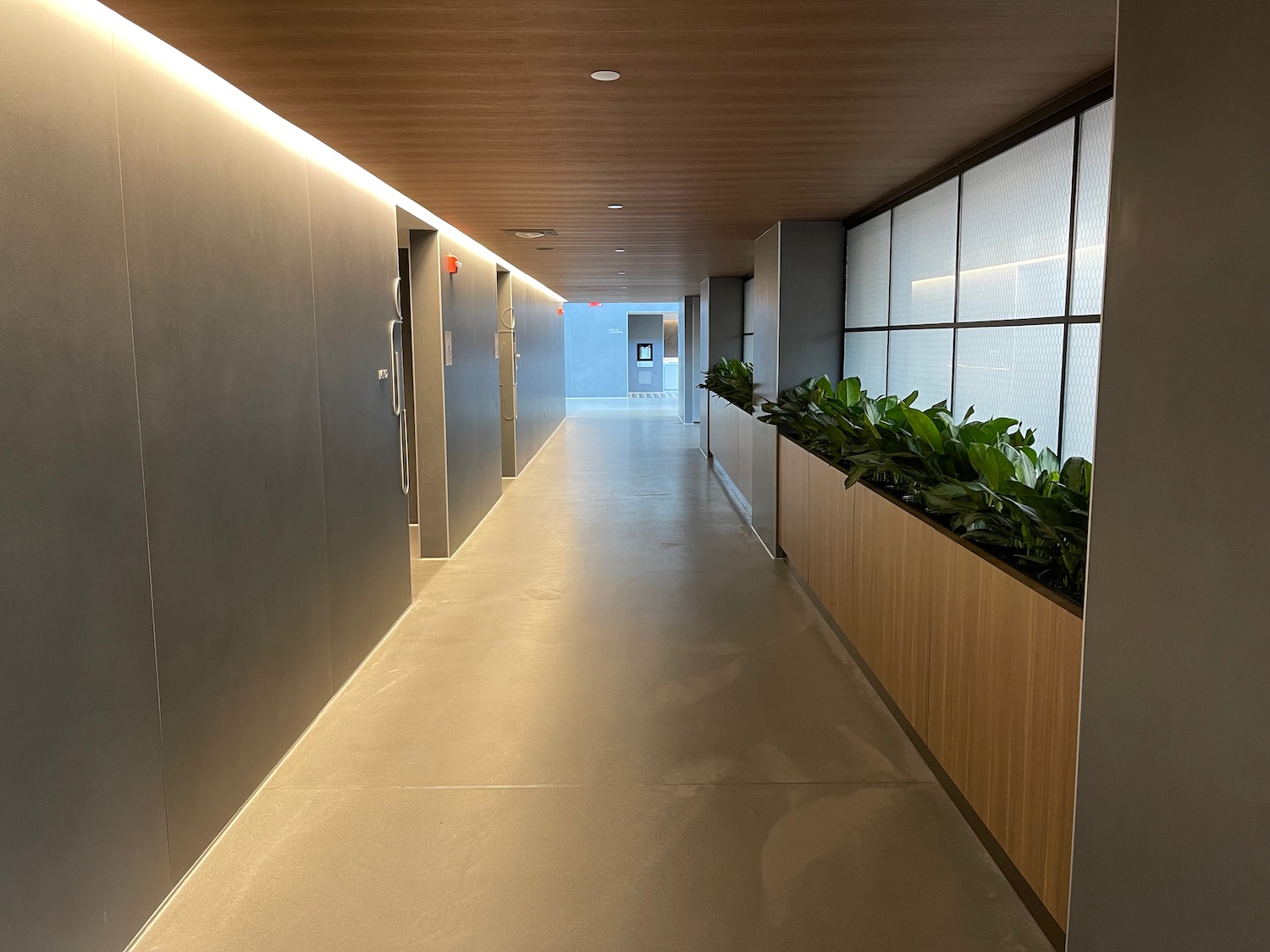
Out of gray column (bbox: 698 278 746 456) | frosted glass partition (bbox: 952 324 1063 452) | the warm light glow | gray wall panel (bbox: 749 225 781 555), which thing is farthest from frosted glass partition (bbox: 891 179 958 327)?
gray column (bbox: 698 278 746 456)

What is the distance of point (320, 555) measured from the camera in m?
3.67

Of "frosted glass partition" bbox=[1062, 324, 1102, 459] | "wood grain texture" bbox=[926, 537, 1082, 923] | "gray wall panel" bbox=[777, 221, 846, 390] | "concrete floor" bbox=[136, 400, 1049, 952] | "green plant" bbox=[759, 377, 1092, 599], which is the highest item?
"gray wall panel" bbox=[777, 221, 846, 390]

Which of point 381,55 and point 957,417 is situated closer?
point 381,55

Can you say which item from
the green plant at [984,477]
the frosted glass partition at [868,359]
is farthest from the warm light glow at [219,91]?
the frosted glass partition at [868,359]

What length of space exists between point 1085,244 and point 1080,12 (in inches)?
38.8

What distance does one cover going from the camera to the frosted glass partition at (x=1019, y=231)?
10.7ft

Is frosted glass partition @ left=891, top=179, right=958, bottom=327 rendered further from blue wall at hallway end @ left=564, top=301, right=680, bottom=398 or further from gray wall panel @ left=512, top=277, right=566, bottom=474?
blue wall at hallway end @ left=564, top=301, right=680, bottom=398

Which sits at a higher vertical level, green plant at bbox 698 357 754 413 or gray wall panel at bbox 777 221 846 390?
gray wall panel at bbox 777 221 846 390

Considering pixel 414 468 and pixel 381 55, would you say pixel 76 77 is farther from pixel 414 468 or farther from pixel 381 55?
pixel 414 468

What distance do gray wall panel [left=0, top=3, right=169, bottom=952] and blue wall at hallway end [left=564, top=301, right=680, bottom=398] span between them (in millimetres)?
21854

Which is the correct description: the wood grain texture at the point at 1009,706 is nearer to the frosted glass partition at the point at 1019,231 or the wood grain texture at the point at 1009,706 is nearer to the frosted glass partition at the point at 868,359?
the frosted glass partition at the point at 1019,231

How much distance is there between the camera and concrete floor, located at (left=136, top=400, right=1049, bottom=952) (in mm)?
2326

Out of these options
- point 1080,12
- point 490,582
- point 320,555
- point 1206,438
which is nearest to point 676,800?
point 320,555

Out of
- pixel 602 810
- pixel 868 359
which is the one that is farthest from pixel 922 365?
pixel 602 810
